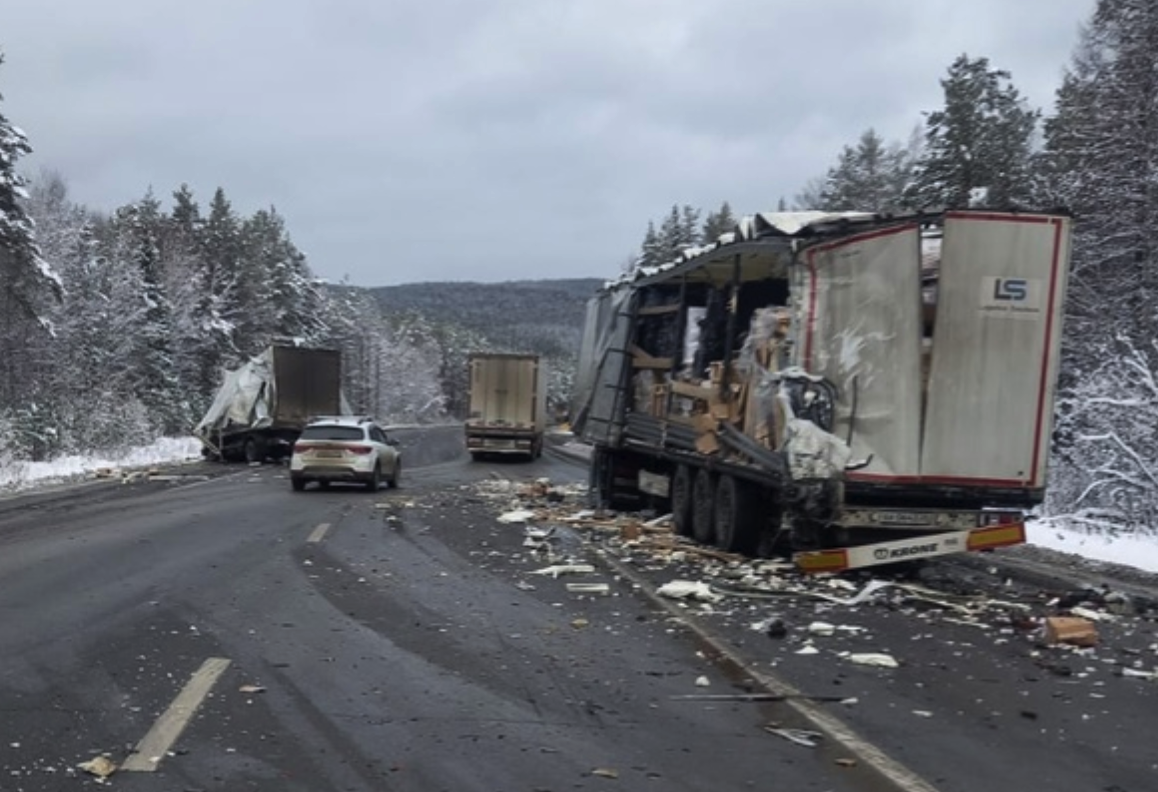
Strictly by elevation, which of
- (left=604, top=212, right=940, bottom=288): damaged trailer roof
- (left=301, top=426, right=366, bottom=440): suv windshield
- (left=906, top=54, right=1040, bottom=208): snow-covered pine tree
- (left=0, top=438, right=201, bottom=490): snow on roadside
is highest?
(left=906, top=54, right=1040, bottom=208): snow-covered pine tree

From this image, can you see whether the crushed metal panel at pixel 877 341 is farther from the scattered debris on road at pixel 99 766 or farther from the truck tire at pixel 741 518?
the scattered debris on road at pixel 99 766

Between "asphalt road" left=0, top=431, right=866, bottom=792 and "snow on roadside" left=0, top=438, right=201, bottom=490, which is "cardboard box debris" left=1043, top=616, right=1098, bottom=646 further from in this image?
"snow on roadside" left=0, top=438, right=201, bottom=490

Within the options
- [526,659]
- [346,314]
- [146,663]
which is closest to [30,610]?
[146,663]

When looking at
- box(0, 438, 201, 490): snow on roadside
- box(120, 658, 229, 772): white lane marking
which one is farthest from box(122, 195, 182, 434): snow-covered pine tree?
box(120, 658, 229, 772): white lane marking

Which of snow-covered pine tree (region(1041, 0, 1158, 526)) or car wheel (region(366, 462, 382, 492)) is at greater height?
snow-covered pine tree (region(1041, 0, 1158, 526))

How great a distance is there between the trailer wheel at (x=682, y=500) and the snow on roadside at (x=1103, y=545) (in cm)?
433

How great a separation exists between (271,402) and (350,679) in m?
32.1

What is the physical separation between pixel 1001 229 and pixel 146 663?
8.57 m

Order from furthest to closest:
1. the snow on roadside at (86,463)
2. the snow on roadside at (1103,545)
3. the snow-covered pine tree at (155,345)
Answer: the snow-covered pine tree at (155,345) < the snow on roadside at (86,463) < the snow on roadside at (1103,545)

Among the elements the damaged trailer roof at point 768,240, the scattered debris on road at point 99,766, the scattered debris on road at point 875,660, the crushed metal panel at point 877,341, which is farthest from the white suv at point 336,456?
the scattered debris on road at point 99,766

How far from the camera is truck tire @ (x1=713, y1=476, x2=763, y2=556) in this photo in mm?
14055

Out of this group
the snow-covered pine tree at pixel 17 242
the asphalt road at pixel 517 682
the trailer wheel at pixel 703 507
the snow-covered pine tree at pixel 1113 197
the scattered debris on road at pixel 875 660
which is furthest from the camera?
the snow-covered pine tree at pixel 17 242

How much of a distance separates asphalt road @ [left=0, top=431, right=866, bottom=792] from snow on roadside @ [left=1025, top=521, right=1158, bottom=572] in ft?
19.5

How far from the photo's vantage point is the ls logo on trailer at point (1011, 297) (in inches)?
461
